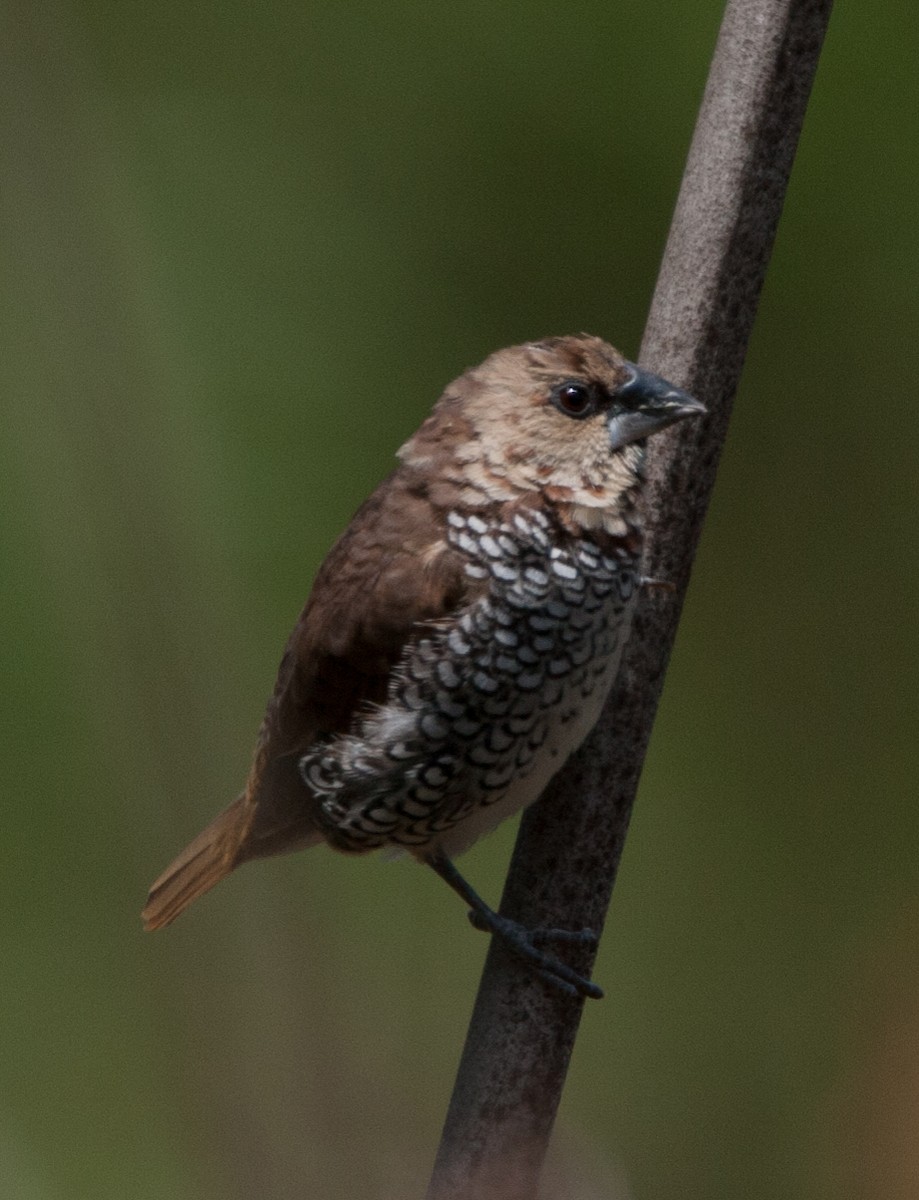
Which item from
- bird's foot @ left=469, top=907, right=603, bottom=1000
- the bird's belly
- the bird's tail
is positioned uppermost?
the bird's belly

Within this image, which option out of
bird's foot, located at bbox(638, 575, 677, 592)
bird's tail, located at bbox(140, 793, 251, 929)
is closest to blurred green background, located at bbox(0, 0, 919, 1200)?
bird's tail, located at bbox(140, 793, 251, 929)

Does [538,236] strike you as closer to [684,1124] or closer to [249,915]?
[684,1124]

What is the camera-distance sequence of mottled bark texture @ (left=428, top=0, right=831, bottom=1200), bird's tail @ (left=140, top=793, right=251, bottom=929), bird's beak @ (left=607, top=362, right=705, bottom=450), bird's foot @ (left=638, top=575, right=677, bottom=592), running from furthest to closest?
bird's tail @ (left=140, top=793, right=251, bottom=929) < bird's foot @ (left=638, top=575, right=677, bottom=592) < bird's beak @ (left=607, top=362, right=705, bottom=450) < mottled bark texture @ (left=428, top=0, right=831, bottom=1200)

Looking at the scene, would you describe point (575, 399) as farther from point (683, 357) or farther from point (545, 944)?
point (545, 944)

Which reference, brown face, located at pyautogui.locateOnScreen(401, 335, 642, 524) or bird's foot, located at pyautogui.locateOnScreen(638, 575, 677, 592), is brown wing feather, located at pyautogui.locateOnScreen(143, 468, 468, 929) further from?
bird's foot, located at pyautogui.locateOnScreen(638, 575, 677, 592)

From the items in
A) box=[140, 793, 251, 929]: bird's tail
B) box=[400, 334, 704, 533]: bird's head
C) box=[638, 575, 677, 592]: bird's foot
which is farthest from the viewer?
box=[140, 793, 251, 929]: bird's tail

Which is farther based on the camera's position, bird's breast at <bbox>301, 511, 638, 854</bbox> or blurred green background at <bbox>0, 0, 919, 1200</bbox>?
blurred green background at <bbox>0, 0, 919, 1200</bbox>

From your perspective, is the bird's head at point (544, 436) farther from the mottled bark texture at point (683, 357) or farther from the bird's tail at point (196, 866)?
the bird's tail at point (196, 866)
